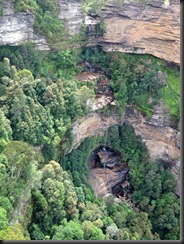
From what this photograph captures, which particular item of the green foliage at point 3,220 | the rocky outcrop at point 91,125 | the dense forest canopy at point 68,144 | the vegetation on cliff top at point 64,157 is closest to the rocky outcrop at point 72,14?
the dense forest canopy at point 68,144

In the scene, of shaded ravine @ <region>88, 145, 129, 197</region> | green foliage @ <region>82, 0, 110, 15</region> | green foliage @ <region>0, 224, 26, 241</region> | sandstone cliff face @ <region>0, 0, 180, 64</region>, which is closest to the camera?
green foliage @ <region>0, 224, 26, 241</region>

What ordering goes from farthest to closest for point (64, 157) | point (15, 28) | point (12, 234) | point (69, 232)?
1. point (64, 157)
2. point (15, 28)
3. point (69, 232)
4. point (12, 234)

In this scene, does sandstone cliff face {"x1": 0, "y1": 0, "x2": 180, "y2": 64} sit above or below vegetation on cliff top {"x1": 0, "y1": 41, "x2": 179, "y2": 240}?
above

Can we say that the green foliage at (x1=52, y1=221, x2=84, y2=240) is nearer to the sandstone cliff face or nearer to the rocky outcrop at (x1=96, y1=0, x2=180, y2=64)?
the sandstone cliff face

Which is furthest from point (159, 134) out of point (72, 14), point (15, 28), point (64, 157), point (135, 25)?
point (15, 28)

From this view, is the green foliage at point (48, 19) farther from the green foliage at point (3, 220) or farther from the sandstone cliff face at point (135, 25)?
the green foliage at point (3, 220)

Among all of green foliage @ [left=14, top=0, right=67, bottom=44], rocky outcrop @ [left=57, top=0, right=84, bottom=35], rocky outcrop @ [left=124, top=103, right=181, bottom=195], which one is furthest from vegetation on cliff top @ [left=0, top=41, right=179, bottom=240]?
rocky outcrop @ [left=57, top=0, right=84, bottom=35]

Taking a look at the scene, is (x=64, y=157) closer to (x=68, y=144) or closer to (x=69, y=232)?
(x=68, y=144)

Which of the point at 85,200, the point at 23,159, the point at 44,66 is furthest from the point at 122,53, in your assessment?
the point at 23,159

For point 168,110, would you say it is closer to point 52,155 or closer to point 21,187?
point 52,155
